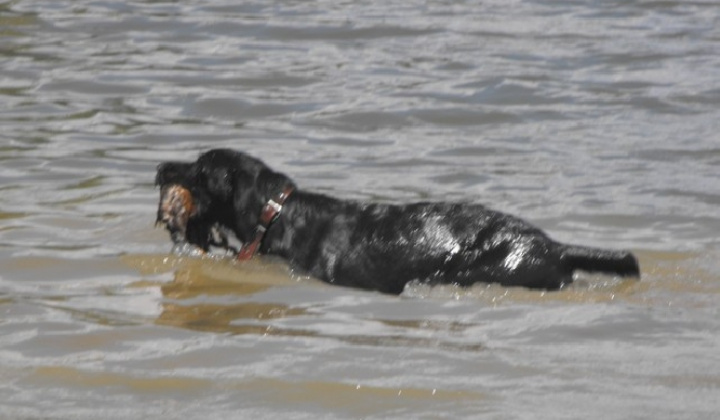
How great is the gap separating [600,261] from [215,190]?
2080 mm

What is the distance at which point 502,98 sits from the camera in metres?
13.4

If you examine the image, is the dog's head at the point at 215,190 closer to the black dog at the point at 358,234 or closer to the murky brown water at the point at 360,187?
the black dog at the point at 358,234

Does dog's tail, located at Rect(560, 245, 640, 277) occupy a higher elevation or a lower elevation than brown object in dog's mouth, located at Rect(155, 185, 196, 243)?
lower

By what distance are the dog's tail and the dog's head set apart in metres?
1.64

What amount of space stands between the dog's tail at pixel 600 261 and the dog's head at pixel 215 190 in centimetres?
164

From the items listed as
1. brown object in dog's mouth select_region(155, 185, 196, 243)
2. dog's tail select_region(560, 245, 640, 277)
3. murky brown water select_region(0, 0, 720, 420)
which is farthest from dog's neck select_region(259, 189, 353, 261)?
dog's tail select_region(560, 245, 640, 277)

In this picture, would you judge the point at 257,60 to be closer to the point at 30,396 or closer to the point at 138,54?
the point at 138,54

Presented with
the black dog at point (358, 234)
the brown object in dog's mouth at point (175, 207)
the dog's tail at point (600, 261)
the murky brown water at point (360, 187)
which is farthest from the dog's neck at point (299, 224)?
the dog's tail at point (600, 261)

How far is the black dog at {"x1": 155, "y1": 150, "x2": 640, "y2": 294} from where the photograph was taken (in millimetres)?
7672

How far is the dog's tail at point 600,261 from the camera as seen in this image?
296 inches

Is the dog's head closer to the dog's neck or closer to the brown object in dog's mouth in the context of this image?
the brown object in dog's mouth

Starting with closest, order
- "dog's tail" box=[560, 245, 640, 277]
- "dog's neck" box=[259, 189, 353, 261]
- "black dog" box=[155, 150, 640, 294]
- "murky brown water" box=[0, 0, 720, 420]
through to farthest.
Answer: "murky brown water" box=[0, 0, 720, 420] → "dog's tail" box=[560, 245, 640, 277] → "black dog" box=[155, 150, 640, 294] → "dog's neck" box=[259, 189, 353, 261]

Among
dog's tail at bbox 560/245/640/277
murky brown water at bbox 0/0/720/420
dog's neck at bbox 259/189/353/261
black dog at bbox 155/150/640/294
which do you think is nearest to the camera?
murky brown water at bbox 0/0/720/420

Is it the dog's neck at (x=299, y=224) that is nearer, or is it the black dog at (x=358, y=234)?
the black dog at (x=358, y=234)
